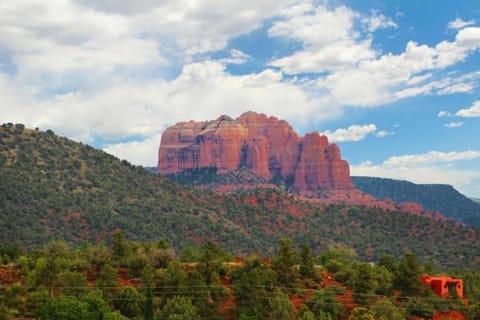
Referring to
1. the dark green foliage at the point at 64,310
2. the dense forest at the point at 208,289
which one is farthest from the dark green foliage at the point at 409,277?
the dark green foliage at the point at 64,310

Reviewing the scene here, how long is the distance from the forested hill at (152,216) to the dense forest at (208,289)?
36.7 metres

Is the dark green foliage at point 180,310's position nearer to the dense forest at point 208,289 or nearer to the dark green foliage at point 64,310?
the dense forest at point 208,289

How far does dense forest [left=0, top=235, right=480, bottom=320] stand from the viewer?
5150cm

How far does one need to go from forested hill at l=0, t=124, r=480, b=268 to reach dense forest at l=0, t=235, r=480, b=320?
36.7 metres

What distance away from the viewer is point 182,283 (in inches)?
2250

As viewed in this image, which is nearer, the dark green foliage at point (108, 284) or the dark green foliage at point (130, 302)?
the dark green foliage at point (130, 302)

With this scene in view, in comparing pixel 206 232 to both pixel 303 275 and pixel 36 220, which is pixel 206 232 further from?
pixel 303 275

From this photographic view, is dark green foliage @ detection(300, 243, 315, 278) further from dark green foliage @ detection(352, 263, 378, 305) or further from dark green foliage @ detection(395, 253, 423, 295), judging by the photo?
dark green foliage @ detection(395, 253, 423, 295)

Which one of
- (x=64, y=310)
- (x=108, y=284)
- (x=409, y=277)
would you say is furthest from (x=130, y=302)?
(x=409, y=277)

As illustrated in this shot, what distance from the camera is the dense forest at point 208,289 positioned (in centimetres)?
5150

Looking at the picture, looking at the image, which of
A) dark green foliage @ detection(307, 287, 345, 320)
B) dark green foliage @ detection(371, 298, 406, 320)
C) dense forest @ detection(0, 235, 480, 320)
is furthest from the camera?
dark green foliage @ detection(307, 287, 345, 320)

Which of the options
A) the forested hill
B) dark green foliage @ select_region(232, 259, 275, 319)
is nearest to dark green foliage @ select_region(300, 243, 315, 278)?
dark green foliage @ select_region(232, 259, 275, 319)

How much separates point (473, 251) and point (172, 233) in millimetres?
60601

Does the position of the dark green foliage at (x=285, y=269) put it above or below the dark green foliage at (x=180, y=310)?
above
